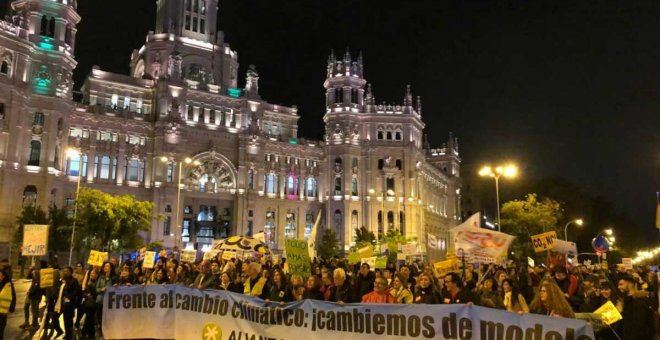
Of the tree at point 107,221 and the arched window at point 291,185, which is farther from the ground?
the arched window at point 291,185

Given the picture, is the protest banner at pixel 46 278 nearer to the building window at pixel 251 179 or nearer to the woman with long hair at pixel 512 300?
the woman with long hair at pixel 512 300

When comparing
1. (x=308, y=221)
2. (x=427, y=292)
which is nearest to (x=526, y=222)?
(x=308, y=221)

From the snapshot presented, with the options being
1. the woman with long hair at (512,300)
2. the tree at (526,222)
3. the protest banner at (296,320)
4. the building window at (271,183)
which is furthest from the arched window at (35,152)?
the woman with long hair at (512,300)

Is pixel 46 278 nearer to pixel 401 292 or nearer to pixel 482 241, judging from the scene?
pixel 401 292

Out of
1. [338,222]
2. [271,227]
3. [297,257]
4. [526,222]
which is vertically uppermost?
[338,222]

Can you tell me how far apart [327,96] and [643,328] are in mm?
78105

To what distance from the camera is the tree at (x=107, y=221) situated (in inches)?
1799

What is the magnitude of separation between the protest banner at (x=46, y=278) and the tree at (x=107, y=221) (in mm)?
30862

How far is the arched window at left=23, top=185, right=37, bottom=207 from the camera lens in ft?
180

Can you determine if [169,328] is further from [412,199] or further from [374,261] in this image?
[412,199]

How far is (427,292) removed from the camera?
36.5ft

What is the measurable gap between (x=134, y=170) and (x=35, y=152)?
13.7 metres

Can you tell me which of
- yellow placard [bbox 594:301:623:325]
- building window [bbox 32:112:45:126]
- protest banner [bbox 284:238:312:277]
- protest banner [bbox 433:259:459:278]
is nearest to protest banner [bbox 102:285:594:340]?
yellow placard [bbox 594:301:623:325]

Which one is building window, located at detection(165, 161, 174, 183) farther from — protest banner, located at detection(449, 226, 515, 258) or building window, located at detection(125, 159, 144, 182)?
protest banner, located at detection(449, 226, 515, 258)
